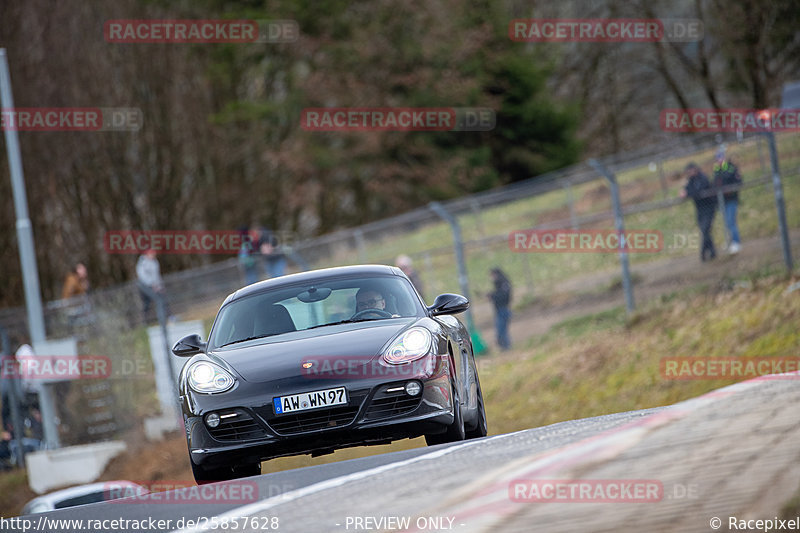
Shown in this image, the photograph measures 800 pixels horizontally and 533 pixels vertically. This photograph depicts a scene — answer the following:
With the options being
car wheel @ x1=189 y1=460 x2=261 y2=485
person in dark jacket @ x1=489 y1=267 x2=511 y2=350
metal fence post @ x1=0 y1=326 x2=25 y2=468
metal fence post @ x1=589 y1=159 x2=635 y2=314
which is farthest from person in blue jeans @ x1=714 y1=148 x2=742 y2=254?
metal fence post @ x1=0 y1=326 x2=25 y2=468

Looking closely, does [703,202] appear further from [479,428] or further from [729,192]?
[479,428]

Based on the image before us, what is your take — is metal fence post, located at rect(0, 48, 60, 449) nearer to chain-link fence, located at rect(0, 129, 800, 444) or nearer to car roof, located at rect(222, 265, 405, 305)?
chain-link fence, located at rect(0, 129, 800, 444)

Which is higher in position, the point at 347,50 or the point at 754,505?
the point at 347,50

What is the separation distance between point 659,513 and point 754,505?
0.17m

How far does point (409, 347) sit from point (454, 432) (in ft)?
2.13

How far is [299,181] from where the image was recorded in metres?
45.1

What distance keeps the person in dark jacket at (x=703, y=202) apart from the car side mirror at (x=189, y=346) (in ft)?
34.6

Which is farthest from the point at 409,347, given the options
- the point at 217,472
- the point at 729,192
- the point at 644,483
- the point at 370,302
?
the point at 729,192

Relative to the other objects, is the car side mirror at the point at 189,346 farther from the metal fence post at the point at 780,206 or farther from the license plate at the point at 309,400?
the metal fence post at the point at 780,206

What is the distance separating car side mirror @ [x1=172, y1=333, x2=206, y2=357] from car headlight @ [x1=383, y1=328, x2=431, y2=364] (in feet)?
5.46

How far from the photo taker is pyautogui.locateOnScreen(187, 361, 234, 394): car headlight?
7.66 metres

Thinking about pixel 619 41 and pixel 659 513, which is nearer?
pixel 659 513

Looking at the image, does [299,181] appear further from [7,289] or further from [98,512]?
[98,512]

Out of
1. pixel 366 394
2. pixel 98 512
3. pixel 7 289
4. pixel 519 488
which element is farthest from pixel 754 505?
pixel 7 289
